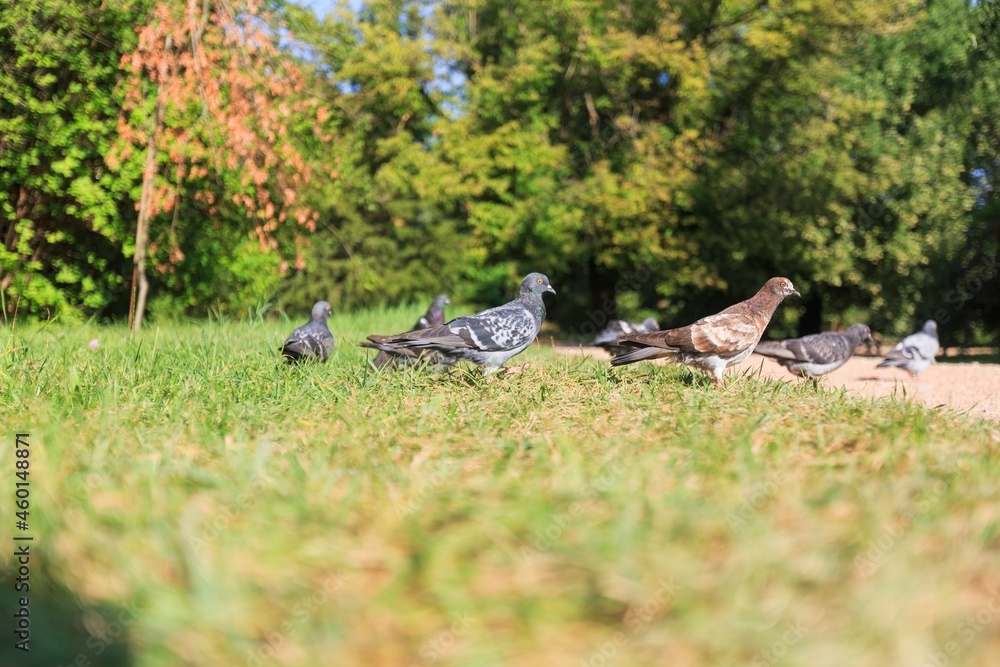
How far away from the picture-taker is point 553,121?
640 inches

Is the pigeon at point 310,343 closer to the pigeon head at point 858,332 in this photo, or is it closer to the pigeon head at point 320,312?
the pigeon head at point 320,312

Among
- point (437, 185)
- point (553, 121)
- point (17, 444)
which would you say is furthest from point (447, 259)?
Answer: point (17, 444)

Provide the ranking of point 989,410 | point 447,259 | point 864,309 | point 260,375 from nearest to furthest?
point 260,375 → point 989,410 → point 447,259 → point 864,309

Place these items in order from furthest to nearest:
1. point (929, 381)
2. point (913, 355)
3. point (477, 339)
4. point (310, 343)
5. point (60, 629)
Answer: point (913, 355)
point (929, 381)
point (310, 343)
point (477, 339)
point (60, 629)

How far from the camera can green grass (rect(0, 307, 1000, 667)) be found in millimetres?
1768

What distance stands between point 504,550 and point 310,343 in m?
4.19

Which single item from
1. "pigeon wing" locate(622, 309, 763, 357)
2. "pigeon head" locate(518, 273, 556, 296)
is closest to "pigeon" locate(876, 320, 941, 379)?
"pigeon wing" locate(622, 309, 763, 357)

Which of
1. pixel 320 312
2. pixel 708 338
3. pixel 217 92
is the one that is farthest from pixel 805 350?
pixel 217 92

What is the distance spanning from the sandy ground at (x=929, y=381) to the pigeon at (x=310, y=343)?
7.22 ft

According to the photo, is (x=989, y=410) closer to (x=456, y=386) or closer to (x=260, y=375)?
(x=456, y=386)

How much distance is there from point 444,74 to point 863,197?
378 inches

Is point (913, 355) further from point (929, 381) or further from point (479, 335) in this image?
point (479, 335)

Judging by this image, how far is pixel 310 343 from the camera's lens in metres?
5.87

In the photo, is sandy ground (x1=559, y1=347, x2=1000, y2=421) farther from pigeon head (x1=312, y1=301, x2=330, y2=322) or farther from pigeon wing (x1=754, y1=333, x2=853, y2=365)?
pigeon head (x1=312, y1=301, x2=330, y2=322)
